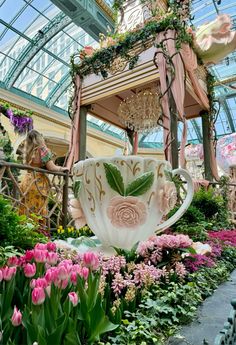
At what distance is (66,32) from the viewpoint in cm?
901

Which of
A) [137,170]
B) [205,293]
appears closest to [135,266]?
[205,293]

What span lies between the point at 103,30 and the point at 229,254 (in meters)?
7.74

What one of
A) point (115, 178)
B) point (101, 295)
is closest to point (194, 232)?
point (115, 178)

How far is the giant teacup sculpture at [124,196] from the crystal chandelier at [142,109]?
282 centimetres

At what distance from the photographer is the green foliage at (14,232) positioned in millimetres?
1237

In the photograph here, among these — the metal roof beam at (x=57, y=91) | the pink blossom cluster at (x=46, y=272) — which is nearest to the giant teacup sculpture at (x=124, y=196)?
the pink blossom cluster at (x=46, y=272)

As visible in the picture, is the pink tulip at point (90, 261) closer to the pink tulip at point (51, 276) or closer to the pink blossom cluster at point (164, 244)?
the pink tulip at point (51, 276)

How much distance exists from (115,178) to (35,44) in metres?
8.63

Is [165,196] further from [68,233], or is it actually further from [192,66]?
[192,66]

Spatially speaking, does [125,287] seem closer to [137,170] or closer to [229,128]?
[137,170]

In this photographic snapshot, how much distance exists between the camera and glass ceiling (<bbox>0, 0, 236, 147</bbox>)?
7.79 meters

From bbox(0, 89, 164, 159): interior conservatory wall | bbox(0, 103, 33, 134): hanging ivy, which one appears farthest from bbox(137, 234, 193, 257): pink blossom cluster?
bbox(0, 89, 164, 159): interior conservatory wall

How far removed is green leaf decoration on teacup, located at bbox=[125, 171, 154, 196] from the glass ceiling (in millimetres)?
6641

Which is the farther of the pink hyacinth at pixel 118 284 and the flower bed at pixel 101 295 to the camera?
the pink hyacinth at pixel 118 284
